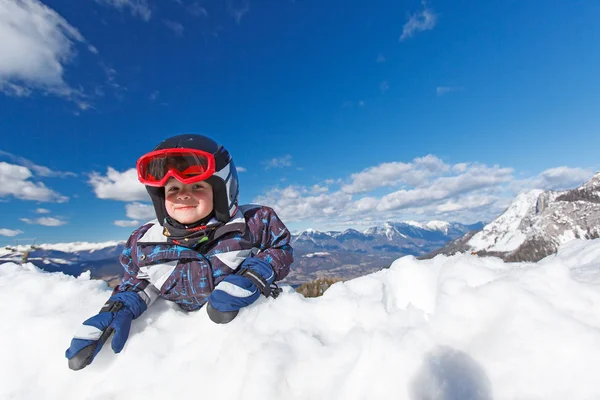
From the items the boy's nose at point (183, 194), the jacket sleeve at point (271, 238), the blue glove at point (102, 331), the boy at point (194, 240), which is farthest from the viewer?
the jacket sleeve at point (271, 238)

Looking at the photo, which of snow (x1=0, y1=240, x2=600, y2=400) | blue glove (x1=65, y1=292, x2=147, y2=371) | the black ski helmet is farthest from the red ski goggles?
snow (x1=0, y1=240, x2=600, y2=400)

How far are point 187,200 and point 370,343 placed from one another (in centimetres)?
292

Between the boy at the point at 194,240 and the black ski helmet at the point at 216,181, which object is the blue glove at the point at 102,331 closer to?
the boy at the point at 194,240

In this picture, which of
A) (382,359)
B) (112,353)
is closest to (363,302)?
(382,359)

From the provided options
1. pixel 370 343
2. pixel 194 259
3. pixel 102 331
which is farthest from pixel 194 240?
pixel 370 343

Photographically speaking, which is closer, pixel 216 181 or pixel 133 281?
pixel 133 281

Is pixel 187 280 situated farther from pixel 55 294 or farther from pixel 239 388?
pixel 55 294

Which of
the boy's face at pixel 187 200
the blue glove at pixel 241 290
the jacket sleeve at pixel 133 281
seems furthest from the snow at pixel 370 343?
the boy's face at pixel 187 200

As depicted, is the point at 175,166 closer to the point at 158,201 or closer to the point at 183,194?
the point at 183,194

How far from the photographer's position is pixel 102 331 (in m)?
2.87

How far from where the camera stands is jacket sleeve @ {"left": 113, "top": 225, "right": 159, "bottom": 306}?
12.2 feet

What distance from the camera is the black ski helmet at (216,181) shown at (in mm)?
3925

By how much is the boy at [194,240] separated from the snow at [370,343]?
31cm

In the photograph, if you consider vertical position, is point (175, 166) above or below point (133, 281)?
above
